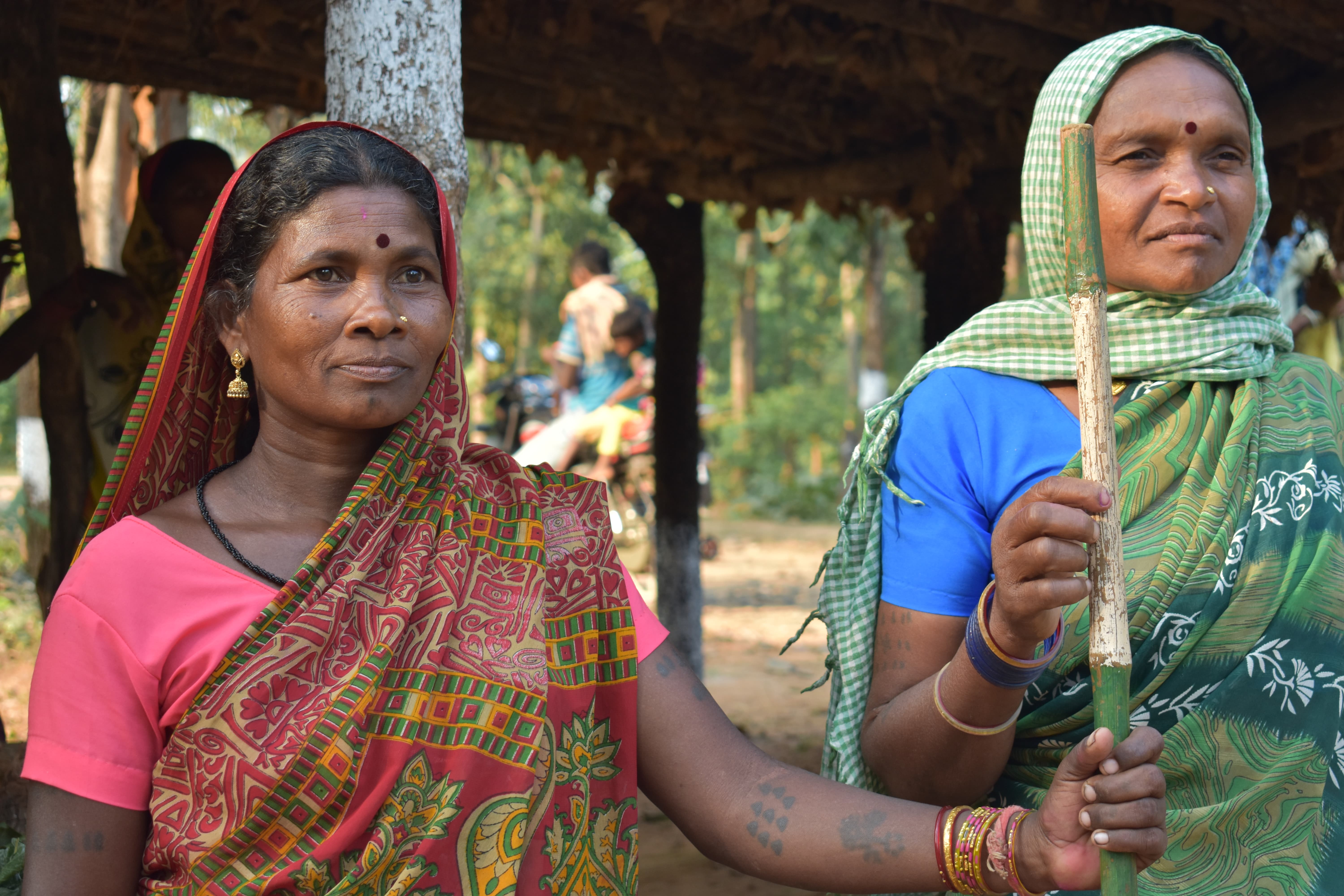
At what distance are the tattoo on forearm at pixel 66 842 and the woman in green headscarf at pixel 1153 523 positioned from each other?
1110 mm

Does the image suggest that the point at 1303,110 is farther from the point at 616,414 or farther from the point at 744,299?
the point at 744,299

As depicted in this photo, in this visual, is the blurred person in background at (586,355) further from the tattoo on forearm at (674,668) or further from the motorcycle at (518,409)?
the tattoo on forearm at (674,668)

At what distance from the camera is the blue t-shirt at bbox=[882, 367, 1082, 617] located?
1791mm

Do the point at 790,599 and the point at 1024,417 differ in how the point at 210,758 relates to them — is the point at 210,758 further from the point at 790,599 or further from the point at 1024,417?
the point at 790,599

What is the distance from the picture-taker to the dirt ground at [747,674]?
14.4ft

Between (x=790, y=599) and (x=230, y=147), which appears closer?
(x=790, y=599)

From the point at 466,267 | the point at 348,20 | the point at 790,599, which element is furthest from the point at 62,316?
the point at 466,267

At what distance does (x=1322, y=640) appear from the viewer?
1.78 meters

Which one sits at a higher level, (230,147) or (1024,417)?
(230,147)

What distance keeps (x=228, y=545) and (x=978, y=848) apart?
3.64 ft

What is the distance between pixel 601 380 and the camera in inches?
391

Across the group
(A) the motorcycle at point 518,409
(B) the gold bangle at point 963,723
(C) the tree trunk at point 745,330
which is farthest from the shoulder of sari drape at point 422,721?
(C) the tree trunk at point 745,330

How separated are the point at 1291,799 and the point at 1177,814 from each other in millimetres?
197

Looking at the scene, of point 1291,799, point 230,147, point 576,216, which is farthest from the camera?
point 576,216
